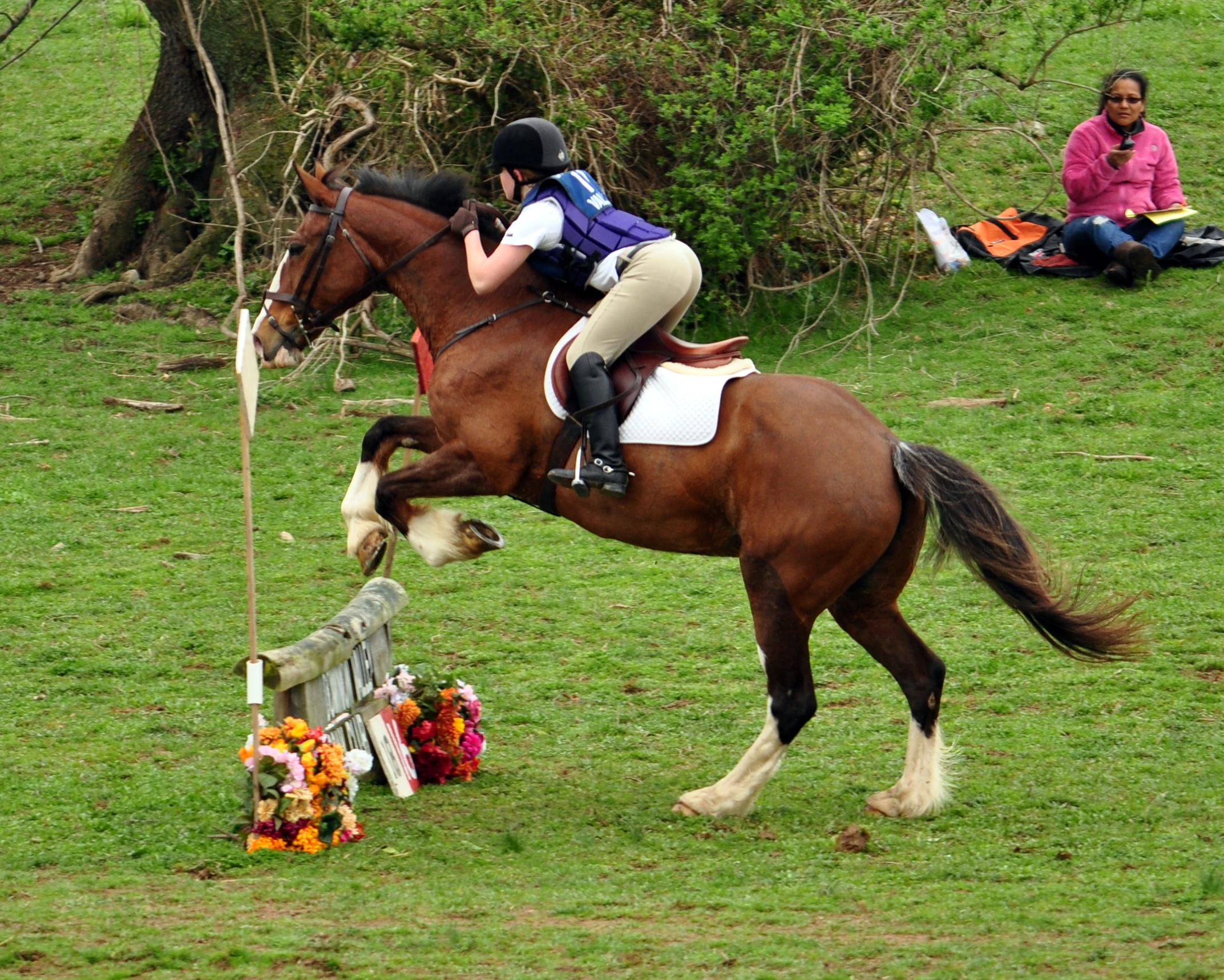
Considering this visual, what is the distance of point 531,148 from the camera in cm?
588

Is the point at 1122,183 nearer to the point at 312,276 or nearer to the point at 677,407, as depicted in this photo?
the point at 677,407

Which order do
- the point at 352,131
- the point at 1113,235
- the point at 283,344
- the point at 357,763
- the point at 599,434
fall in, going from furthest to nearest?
the point at 1113,235 < the point at 352,131 < the point at 283,344 < the point at 599,434 < the point at 357,763

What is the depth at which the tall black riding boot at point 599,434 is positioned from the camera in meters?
5.77

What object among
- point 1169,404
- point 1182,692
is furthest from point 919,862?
point 1169,404

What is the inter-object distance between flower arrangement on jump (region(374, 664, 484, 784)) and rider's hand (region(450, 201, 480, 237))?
1.95 metres

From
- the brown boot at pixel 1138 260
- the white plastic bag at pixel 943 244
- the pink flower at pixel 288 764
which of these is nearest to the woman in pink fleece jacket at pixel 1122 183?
the brown boot at pixel 1138 260

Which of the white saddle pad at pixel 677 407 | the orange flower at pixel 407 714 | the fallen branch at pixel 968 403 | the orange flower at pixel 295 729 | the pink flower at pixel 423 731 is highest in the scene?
the white saddle pad at pixel 677 407

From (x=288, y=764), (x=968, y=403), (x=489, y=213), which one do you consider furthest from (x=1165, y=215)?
(x=288, y=764)

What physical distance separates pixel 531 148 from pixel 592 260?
20.7 inches

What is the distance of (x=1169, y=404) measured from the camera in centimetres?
1093

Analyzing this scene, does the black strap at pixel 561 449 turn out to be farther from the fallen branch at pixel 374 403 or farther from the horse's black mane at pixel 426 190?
the fallen branch at pixel 374 403

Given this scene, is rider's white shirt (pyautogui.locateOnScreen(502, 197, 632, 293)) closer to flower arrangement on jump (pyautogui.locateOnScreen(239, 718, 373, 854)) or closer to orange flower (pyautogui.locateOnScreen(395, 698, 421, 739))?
orange flower (pyautogui.locateOnScreen(395, 698, 421, 739))

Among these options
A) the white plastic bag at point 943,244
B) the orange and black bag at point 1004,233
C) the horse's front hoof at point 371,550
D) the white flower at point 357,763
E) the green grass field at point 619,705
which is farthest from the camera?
the orange and black bag at point 1004,233

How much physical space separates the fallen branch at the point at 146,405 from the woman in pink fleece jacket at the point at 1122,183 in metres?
7.80
